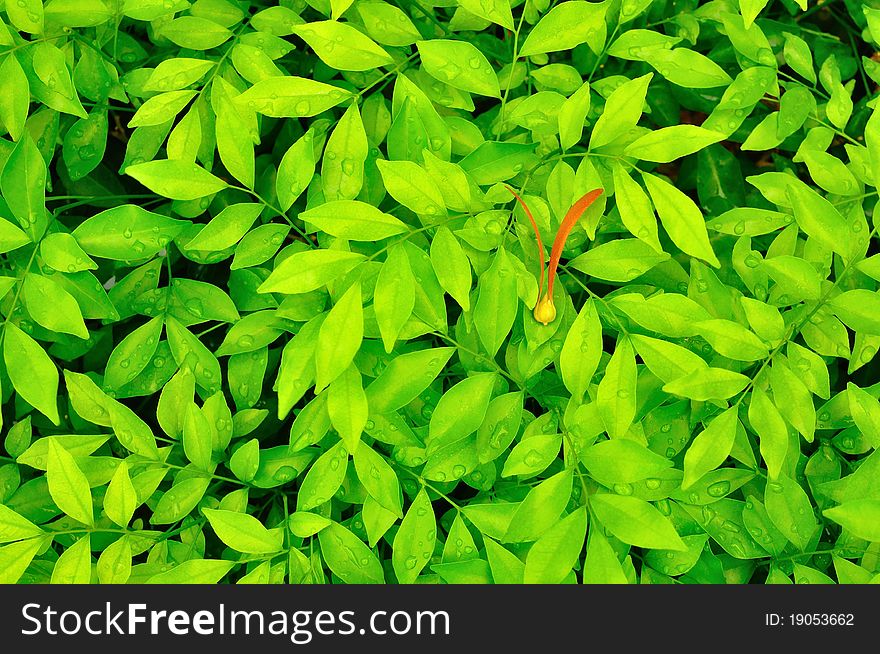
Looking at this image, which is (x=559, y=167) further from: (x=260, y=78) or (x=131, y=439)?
(x=131, y=439)

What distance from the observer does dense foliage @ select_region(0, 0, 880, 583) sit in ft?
2.78

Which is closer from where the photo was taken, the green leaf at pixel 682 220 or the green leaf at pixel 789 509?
the green leaf at pixel 682 220

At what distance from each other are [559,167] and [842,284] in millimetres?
386

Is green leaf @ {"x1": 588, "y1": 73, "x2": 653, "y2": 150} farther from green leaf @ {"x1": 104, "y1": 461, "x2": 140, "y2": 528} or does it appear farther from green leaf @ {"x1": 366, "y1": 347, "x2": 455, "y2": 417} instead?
green leaf @ {"x1": 104, "y1": 461, "x2": 140, "y2": 528}

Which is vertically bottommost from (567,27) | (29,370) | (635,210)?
(29,370)

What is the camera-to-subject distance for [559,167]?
3.09 ft

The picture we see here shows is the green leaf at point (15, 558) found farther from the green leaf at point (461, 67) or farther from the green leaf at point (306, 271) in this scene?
the green leaf at point (461, 67)

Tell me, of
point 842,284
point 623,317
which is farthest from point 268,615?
point 842,284

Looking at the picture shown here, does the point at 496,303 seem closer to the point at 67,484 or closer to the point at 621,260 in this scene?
the point at 621,260

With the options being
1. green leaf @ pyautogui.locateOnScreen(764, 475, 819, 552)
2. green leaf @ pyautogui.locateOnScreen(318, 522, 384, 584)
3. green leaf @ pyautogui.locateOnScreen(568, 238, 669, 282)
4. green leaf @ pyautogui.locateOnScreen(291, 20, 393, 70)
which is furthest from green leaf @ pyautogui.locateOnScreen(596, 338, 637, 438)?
green leaf @ pyautogui.locateOnScreen(291, 20, 393, 70)

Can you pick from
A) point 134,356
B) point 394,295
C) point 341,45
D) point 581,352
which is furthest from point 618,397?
point 134,356

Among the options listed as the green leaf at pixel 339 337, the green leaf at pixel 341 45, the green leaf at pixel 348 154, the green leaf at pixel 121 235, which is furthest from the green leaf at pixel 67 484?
the green leaf at pixel 341 45

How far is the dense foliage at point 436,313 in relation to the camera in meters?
0.85

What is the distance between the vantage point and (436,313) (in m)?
0.88
